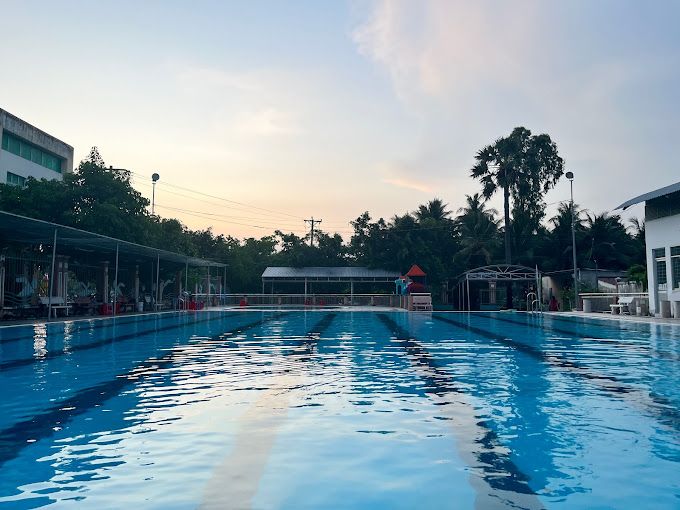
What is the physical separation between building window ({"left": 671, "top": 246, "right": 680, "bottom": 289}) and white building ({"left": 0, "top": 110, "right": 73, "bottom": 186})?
115 ft

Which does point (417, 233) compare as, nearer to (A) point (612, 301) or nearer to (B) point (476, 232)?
(B) point (476, 232)

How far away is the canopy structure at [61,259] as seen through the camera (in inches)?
782

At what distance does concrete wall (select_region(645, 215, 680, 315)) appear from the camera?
22.3 meters

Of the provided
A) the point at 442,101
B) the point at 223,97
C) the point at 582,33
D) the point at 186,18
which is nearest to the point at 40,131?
the point at 223,97

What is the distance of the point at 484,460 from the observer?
417 centimetres

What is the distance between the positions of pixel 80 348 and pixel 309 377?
666cm

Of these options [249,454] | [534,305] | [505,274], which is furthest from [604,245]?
[249,454]

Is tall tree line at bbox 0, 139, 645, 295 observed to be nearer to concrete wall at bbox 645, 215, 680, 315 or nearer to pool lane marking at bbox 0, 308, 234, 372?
concrete wall at bbox 645, 215, 680, 315

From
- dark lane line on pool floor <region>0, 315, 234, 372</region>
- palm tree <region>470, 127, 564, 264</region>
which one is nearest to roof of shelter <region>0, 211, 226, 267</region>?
dark lane line on pool floor <region>0, 315, 234, 372</region>

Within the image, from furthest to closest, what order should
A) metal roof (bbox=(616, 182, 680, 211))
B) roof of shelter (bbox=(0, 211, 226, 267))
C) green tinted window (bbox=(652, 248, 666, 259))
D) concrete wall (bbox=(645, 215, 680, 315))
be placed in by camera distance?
1. green tinted window (bbox=(652, 248, 666, 259))
2. concrete wall (bbox=(645, 215, 680, 315))
3. metal roof (bbox=(616, 182, 680, 211))
4. roof of shelter (bbox=(0, 211, 226, 267))

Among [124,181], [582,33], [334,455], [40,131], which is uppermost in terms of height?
[40,131]

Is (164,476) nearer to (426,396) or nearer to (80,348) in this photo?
(426,396)

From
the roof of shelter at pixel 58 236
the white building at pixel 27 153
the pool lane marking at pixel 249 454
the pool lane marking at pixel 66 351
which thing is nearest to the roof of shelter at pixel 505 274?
the roof of shelter at pixel 58 236

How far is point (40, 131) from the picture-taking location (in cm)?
3691
